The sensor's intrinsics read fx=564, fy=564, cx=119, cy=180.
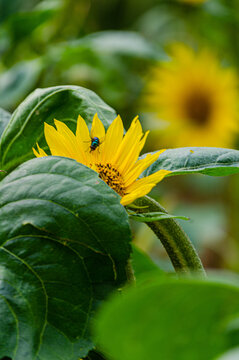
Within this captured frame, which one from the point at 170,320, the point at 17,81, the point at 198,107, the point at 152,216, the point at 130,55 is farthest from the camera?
the point at 198,107

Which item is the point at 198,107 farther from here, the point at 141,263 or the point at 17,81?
the point at 141,263

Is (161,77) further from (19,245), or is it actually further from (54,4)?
(19,245)

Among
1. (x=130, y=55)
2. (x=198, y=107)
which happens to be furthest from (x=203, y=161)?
(x=198, y=107)

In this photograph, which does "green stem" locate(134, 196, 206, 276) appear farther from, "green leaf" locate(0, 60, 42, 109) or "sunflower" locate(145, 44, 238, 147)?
"sunflower" locate(145, 44, 238, 147)

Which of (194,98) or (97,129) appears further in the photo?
(194,98)

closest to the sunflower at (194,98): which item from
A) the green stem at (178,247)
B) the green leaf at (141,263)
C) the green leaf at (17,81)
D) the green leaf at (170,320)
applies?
A: the green leaf at (17,81)

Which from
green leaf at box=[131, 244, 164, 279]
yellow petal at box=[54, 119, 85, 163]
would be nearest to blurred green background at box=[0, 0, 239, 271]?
green leaf at box=[131, 244, 164, 279]
